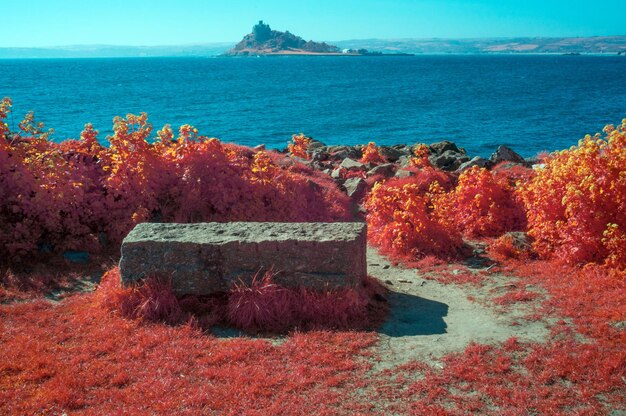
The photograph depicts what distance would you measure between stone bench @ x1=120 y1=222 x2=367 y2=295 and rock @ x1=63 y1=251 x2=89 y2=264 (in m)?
2.78

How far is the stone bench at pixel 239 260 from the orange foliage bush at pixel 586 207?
416cm

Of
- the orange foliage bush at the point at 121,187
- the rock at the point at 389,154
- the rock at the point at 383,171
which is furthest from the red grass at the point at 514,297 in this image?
the rock at the point at 389,154

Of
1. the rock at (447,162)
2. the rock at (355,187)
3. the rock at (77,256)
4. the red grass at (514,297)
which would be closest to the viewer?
the red grass at (514,297)

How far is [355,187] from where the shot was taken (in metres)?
16.6

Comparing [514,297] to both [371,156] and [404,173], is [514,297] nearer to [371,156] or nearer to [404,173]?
[404,173]

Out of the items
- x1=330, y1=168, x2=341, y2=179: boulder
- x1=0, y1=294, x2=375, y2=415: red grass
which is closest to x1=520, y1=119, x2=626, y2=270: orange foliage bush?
x1=0, y1=294, x2=375, y2=415: red grass

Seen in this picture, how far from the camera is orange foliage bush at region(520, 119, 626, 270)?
9.83 m

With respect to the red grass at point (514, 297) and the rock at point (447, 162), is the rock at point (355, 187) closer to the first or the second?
the rock at point (447, 162)

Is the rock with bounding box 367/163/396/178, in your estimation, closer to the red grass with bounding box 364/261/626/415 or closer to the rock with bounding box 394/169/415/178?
the rock with bounding box 394/169/415/178

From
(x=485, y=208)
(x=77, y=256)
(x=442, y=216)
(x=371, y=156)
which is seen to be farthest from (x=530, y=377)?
(x=371, y=156)

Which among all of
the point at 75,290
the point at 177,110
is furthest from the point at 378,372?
the point at 177,110

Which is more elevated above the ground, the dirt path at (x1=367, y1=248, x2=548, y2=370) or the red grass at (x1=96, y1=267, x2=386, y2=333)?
the red grass at (x1=96, y1=267, x2=386, y2=333)

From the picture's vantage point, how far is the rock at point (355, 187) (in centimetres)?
1650

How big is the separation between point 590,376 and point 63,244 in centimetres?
909
